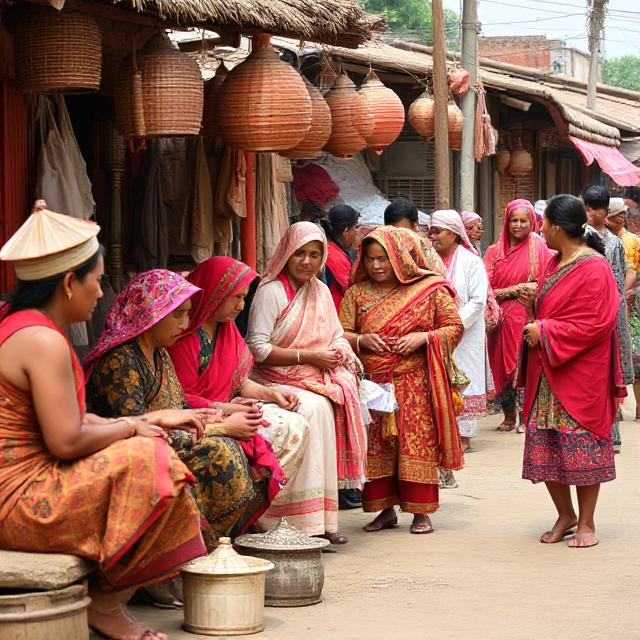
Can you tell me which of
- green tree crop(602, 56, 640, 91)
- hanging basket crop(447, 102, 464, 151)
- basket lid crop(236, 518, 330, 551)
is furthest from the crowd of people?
green tree crop(602, 56, 640, 91)

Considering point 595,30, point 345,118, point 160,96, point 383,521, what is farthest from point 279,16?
point 595,30

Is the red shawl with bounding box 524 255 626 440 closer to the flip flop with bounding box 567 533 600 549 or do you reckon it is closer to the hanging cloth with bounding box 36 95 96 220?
the flip flop with bounding box 567 533 600 549

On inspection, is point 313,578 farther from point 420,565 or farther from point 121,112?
point 121,112

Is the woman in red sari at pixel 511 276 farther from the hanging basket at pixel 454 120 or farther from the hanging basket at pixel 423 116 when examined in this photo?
the hanging basket at pixel 454 120

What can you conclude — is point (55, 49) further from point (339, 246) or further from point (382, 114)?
point (382, 114)

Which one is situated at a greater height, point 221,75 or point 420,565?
point 221,75

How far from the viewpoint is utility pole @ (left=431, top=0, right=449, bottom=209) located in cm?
1405

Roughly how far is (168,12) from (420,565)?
321 cm

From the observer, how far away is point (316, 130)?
8.97 metres

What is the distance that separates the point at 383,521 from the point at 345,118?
2.80m

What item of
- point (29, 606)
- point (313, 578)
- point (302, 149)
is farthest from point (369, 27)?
point (29, 606)

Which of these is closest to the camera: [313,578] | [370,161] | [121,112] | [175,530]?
[175,530]

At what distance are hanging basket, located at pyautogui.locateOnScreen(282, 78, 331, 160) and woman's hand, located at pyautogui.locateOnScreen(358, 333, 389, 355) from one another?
141 cm

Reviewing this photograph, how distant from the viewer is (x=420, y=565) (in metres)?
7.46
